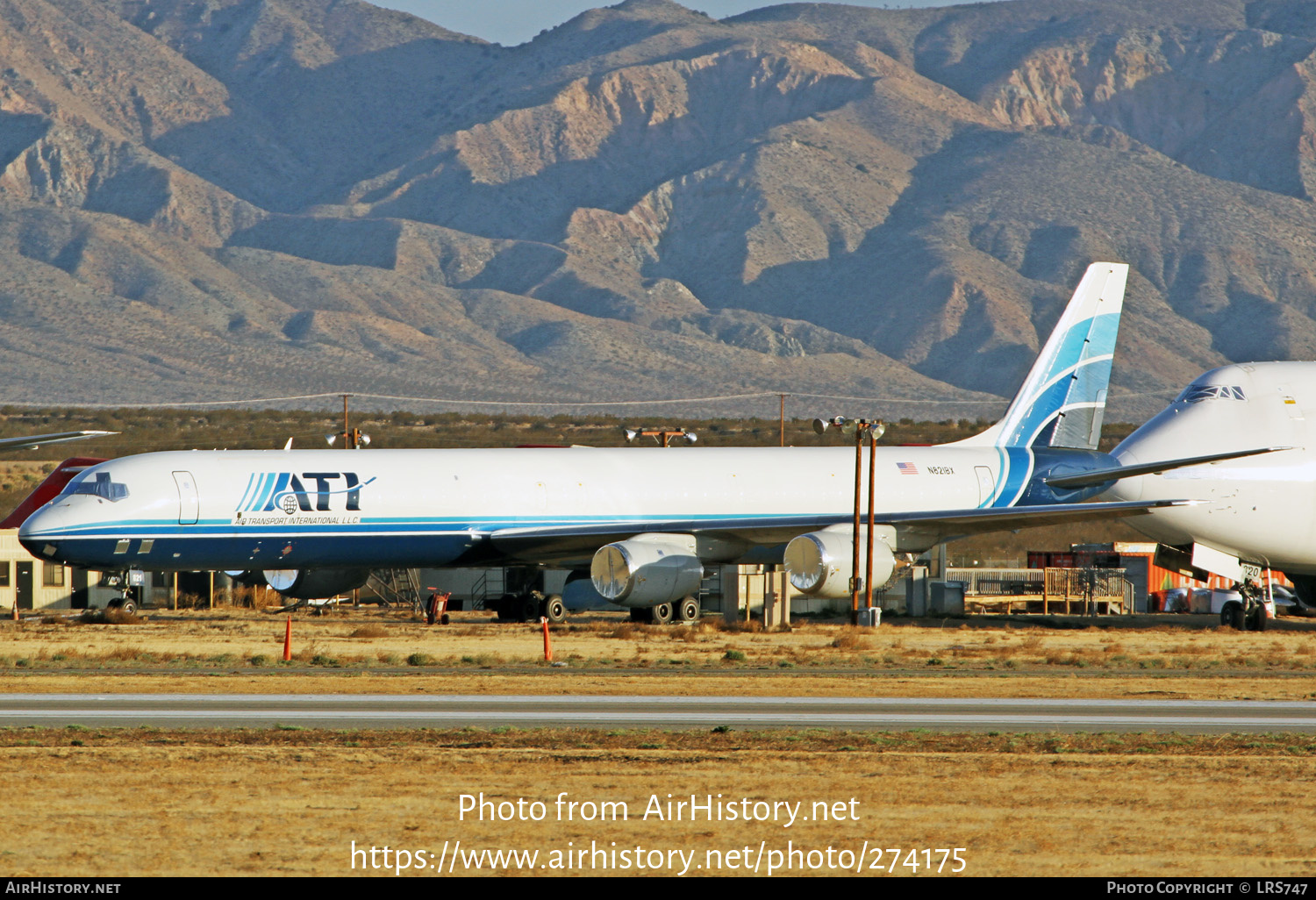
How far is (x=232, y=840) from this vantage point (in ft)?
47.3

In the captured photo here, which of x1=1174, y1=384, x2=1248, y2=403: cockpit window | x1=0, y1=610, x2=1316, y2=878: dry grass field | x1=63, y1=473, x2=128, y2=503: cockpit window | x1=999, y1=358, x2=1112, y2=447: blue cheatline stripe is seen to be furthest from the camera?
x1=999, y1=358, x2=1112, y2=447: blue cheatline stripe

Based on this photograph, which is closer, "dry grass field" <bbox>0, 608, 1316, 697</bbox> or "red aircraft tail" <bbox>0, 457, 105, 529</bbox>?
"dry grass field" <bbox>0, 608, 1316, 697</bbox>

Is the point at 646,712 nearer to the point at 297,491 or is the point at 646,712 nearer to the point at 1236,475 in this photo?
the point at 1236,475

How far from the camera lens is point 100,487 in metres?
39.9

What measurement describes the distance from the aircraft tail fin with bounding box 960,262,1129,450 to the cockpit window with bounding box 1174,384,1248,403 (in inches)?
482

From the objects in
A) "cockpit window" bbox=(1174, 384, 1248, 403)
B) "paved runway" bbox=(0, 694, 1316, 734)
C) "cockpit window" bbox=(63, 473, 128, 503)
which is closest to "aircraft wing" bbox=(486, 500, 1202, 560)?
"cockpit window" bbox=(1174, 384, 1248, 403)

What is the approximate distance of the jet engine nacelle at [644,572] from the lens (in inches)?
1631

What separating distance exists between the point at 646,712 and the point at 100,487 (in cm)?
1975

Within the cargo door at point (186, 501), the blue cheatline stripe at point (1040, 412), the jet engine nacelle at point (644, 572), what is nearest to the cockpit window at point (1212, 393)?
the jet engine nacelle at point (644, 572)

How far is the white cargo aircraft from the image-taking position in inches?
1571

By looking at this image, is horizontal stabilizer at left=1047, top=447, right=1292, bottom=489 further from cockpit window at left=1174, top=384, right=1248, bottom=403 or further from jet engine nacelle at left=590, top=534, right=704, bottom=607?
jet engine nacelle at left=590, top=534, right=704, bottom=607

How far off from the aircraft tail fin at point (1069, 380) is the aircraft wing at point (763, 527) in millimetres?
6886

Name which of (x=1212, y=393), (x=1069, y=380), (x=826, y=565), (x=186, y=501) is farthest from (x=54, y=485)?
(x=1212, y=393)
